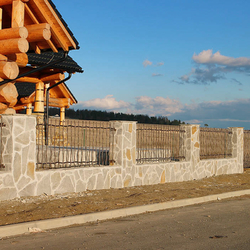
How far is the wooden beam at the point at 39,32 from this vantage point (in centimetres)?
1029

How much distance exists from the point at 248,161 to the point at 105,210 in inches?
586

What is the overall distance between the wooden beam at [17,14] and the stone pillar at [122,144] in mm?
4328

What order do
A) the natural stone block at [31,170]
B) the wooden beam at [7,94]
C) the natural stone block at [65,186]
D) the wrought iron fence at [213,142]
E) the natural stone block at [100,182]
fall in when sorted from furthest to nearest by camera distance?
the wrought iron fence at [213,142]
the natural stone block at [100,182]
the wooden beam at [7,94]
the natural stone block at [65,186]
the natural stone block at [31,170]

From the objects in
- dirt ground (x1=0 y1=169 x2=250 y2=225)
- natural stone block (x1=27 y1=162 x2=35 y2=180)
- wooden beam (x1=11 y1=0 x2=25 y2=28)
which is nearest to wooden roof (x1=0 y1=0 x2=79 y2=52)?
wooden beam (x1=11 y1=0 x2=25 y2=28)

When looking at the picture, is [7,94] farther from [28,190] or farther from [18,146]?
[28,190]

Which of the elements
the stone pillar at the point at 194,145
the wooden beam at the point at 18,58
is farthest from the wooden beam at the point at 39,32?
the stone pillar at the point at 194,145

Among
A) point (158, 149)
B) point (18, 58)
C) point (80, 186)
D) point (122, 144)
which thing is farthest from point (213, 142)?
point (18, 58)

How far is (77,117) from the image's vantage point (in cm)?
4691

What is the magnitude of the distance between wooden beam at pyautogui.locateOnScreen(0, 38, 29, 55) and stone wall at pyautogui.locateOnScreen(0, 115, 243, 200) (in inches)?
80.1

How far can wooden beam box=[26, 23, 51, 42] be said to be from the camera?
10.3m

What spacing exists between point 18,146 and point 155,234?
4533mm

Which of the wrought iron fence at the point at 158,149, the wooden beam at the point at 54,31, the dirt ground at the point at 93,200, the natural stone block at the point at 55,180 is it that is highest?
the wooden beam at the point at 54,31

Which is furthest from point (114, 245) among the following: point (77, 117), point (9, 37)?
point (77, 117)

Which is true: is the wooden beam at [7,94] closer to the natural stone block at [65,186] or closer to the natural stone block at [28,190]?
the natural stone block at [28,190]
